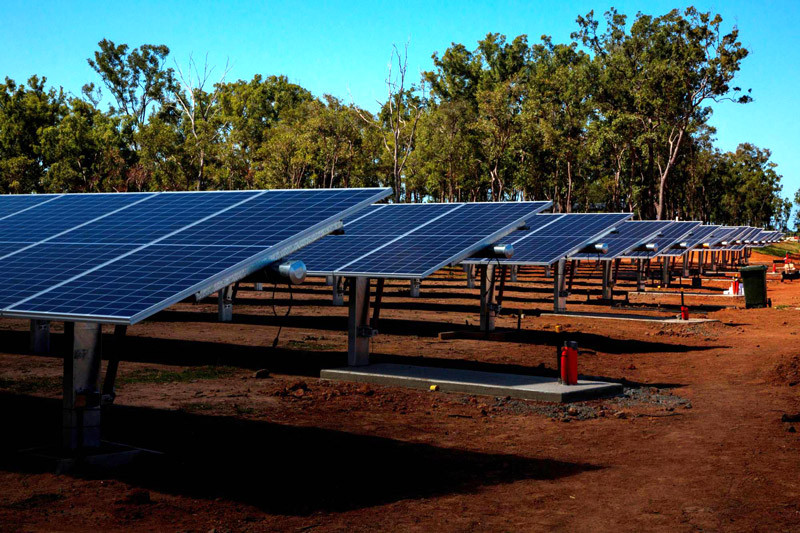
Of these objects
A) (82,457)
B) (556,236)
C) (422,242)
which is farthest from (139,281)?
(556,236)

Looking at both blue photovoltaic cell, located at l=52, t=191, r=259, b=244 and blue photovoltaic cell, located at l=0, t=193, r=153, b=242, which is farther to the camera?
blue photovoltaic cell, located at l=0, t=193, r=153, b=242

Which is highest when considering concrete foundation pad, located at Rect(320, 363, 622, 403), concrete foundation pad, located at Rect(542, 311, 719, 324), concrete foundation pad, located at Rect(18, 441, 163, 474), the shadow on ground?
concrete foundation pad, located at Rect(542, 311, 719, 324)

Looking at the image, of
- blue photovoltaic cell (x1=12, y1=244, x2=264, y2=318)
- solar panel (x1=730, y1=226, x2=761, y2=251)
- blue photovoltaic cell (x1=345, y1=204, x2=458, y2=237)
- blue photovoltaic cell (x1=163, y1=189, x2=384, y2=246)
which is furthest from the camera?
solar panel (x1=730, y1=226, x2=761, y2=251)

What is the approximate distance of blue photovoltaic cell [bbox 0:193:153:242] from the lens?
1318 cm

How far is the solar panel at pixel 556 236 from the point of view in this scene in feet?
91.0

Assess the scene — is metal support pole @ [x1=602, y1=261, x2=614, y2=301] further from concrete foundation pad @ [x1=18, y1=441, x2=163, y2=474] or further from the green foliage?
concrete foundation pad @ [x1=18, y1=441, x2=163, y2=474]

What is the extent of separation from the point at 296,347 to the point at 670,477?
43.6ft

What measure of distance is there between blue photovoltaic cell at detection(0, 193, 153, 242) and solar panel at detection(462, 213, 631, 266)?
42.7 feet

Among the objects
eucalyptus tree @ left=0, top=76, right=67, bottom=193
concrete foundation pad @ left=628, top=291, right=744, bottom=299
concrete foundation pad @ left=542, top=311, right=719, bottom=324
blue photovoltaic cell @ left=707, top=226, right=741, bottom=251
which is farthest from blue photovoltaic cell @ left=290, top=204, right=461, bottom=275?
eucalyptus tree @ left=0, top=76, right=67, bottom=193

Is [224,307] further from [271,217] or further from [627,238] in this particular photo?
[627,238]

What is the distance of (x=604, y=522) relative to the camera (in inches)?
333

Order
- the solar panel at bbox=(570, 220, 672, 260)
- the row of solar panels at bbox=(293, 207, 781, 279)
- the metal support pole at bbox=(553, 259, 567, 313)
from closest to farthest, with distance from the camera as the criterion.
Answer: the row of solar panels at bbox=(293, 207, 781, 279), the metal support pole at bbox=(553, 259, 567, 313), the solar panel at bbox=(570, 220, 672, 260)

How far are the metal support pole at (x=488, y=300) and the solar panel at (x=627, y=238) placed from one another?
6813 mm

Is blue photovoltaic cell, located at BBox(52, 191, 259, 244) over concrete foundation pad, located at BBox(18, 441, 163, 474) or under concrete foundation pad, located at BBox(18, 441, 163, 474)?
over
